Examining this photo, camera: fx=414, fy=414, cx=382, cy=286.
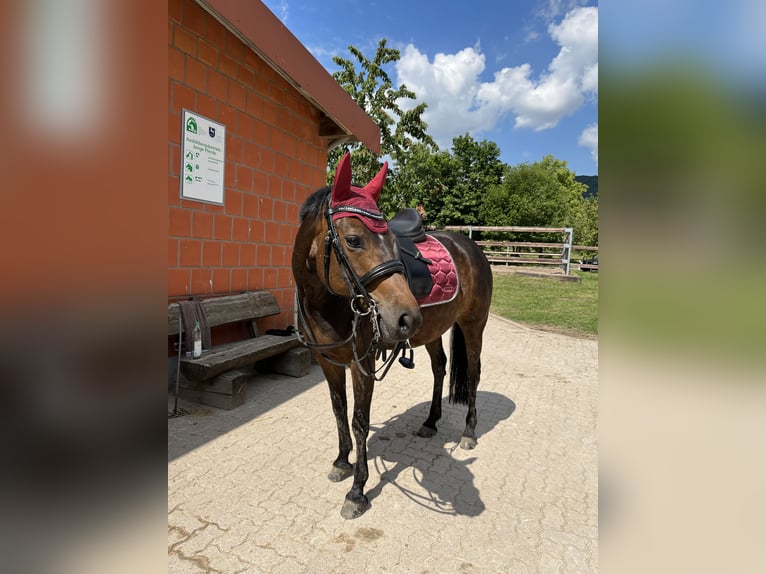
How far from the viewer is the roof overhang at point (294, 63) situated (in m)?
3.88

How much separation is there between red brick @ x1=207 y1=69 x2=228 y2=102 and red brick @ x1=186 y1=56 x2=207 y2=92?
65 mm

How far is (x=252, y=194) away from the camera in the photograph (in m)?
5.09

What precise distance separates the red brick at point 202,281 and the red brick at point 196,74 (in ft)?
6.14

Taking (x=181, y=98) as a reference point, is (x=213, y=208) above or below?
below

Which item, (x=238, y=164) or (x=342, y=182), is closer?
(x=342, y=182)

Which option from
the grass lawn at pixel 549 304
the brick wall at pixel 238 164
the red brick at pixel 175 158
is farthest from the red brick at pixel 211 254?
the grass lawn at pixel 549 304

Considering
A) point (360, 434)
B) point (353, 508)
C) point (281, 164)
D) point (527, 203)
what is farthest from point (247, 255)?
point (527, 203)

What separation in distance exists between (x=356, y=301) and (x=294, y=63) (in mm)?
3726

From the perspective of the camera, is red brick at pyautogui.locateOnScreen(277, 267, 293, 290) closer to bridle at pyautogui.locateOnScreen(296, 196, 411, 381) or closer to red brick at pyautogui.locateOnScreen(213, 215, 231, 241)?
red brick at pyautogui.locateOnScreen(213, 215, 231, 241)

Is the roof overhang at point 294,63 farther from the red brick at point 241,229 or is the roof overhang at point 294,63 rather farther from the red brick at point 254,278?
the red brick at point 254,278

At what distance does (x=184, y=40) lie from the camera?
13.2 feet

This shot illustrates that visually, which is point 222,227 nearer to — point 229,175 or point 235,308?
point 229,175

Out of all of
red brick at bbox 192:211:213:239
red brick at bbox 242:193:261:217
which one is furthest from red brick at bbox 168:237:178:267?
red brick at bbox 242:193:261:217
